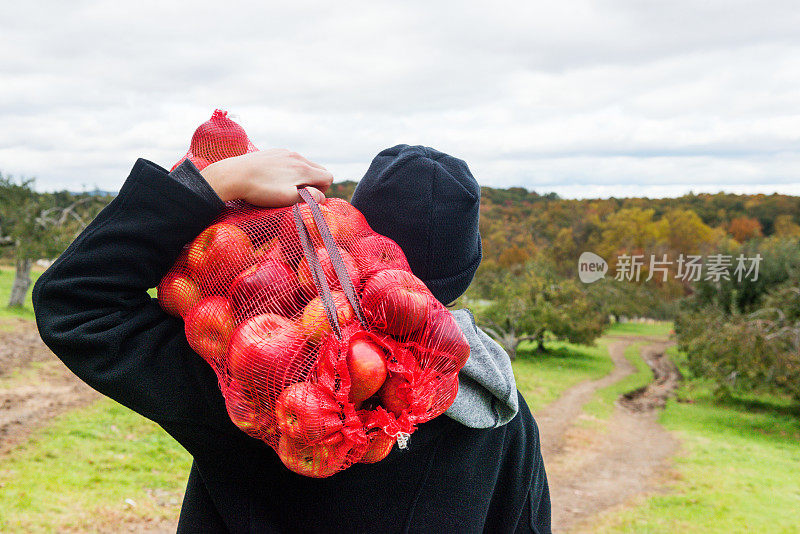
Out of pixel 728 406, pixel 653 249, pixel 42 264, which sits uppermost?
pixel 653 249

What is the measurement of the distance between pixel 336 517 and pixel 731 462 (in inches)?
440

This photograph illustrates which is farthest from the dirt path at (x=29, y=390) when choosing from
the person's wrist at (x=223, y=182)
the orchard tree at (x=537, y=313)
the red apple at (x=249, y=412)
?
the orchard tree at (x=537, y=313)

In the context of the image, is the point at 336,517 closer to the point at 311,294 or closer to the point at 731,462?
the point at 311,294

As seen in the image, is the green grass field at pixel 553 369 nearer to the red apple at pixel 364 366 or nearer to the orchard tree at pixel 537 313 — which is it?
the orchard tree at pixel 537 313

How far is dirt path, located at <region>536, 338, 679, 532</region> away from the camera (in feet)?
27.2

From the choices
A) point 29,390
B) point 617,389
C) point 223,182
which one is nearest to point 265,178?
point 223,182

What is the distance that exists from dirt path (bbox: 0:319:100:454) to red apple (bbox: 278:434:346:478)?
6747mm

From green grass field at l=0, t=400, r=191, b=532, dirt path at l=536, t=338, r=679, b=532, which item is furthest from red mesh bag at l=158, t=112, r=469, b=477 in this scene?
dirt path at l=536, t=338, r=679, b=532

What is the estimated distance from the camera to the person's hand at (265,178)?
1.06 metres

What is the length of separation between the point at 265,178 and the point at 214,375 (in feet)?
1.10

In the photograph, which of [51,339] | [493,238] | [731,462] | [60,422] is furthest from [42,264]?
[51,339]

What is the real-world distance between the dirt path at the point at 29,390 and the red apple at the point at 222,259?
6.61 metres

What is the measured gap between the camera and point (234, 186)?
1.06 m

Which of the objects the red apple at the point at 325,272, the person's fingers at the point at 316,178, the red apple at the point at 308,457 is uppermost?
the person's fingers at the point at 316,178
